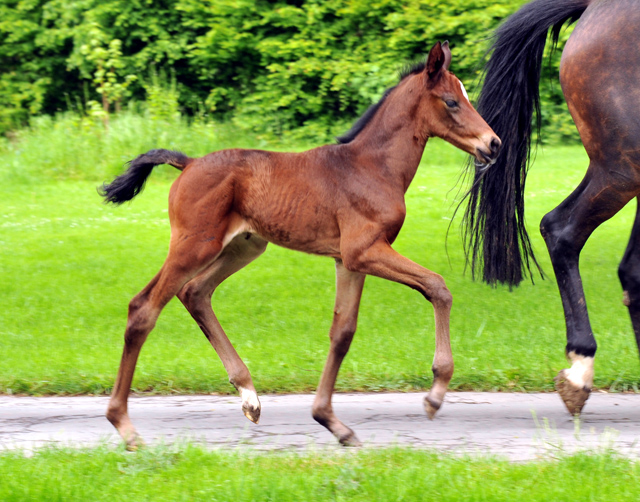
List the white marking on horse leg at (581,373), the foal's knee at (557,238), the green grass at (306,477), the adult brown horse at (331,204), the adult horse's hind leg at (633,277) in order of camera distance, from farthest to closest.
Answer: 1. the adult horse's hind leg at (633,277)
2. the foal's knee at (557,238)
3. the white marking on horse leg at (581,373)
4. the adult brown horse at (331,204)
5. the green grass at (306,477)

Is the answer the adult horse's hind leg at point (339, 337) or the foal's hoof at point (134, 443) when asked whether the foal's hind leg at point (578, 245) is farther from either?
the foal's hoof at point (134, 443)

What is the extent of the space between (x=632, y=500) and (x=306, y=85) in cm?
1502

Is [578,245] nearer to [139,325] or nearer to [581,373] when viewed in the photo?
[581,373]

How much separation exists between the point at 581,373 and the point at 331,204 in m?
1.75

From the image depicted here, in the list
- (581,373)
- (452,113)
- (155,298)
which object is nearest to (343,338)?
(155,298)

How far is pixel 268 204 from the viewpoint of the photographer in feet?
14.9

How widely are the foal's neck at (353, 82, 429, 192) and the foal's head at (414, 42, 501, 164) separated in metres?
0.08

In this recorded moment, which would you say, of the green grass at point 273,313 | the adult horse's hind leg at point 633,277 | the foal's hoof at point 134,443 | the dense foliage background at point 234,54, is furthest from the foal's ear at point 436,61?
the dense foliage background at point 234,54

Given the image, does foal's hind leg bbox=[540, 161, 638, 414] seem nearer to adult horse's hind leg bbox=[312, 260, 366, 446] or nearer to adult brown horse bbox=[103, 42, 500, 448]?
adult brown horse bbox=[103, 42, 500, 448]

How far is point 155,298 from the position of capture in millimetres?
4449

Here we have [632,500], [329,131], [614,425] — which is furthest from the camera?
[329,131]

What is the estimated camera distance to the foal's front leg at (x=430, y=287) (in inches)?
167

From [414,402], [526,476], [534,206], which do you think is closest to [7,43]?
[534,206]

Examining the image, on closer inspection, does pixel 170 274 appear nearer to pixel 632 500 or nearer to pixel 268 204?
pixel 268 204
